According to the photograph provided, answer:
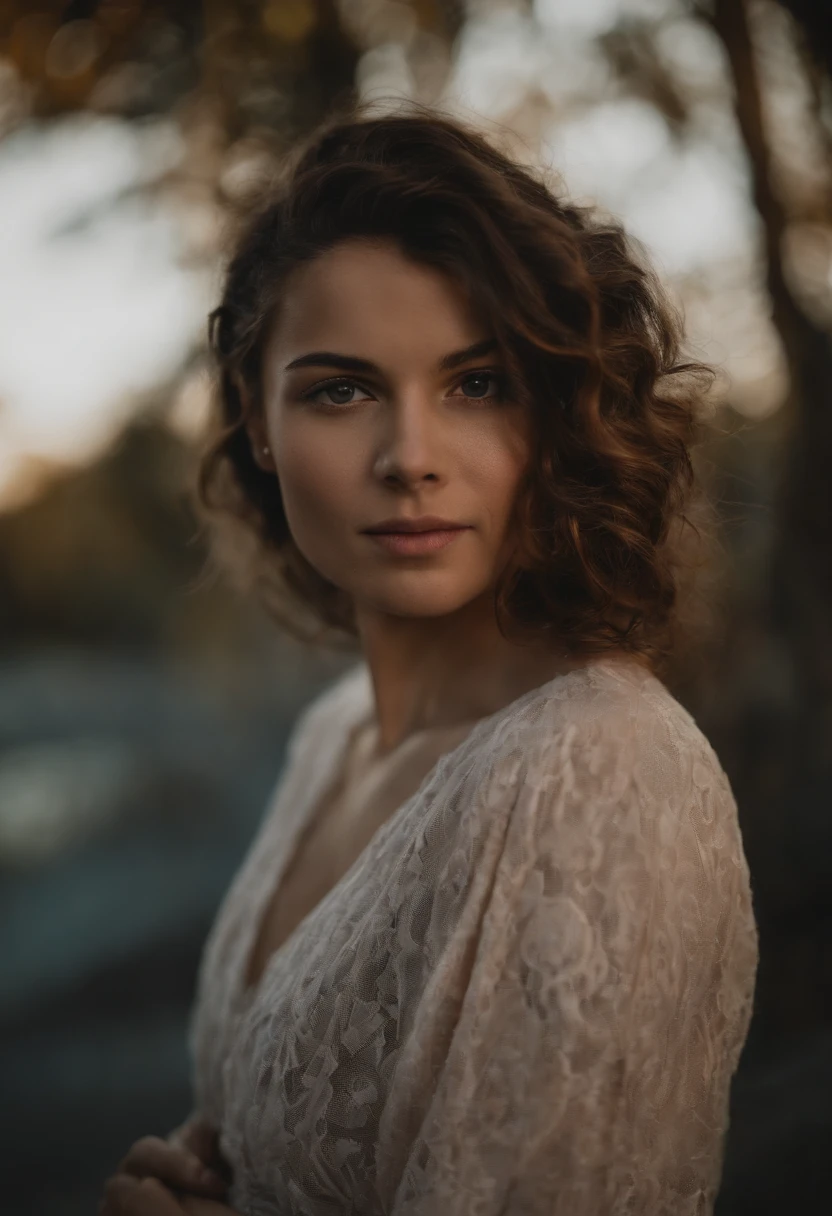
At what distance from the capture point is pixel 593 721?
0.96 meters

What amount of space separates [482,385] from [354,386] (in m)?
0.16

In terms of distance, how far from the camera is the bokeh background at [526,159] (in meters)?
1.79

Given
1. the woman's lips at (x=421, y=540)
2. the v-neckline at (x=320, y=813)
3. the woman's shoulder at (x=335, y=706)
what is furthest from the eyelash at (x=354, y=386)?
the woman's shoulder at (x=335, y=706)

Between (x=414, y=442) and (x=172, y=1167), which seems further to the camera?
(x=172, y=1167)

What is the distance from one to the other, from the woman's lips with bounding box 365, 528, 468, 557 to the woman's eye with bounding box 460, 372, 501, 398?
16 cm

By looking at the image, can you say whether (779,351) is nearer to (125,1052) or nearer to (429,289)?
(429,289)

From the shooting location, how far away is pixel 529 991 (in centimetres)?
88

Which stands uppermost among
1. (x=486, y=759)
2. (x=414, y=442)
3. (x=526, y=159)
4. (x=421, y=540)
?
(x=526, y=159)

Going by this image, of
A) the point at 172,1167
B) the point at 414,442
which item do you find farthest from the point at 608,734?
the point at 172,1167

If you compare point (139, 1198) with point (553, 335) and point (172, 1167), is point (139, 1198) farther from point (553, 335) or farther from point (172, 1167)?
point (553, 335)

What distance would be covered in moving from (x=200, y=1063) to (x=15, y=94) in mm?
1930

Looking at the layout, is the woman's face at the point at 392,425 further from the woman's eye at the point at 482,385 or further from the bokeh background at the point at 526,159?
the bokeh background at the point at 526,159

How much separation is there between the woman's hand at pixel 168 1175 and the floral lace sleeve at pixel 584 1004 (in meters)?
0.42

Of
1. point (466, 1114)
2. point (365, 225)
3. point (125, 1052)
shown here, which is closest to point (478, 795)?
point (466, 1114)
